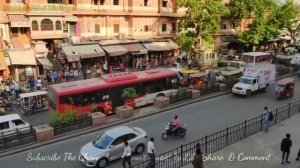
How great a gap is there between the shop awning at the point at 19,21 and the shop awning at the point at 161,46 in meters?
14.3

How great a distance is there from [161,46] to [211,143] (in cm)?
2628

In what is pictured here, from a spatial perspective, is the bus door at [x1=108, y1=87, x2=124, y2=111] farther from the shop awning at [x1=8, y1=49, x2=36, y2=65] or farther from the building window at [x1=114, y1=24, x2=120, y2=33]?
the building window at [x1=114, y1=24, x2=120, y2=33]

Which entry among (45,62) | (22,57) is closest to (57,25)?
(45,62)

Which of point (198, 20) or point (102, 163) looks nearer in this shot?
point (102, 163)

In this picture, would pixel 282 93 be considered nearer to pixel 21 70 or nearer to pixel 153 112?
pixel 153 112

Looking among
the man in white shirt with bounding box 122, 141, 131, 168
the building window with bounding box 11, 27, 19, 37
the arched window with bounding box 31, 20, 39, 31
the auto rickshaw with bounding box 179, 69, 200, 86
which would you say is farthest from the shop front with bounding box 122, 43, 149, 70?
the man in white shirt with bounding box 122, 141, 131, 168

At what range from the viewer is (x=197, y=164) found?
13.4 m

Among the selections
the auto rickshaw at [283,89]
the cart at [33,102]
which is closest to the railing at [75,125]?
the cart at [33,102]

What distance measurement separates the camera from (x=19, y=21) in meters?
32.4

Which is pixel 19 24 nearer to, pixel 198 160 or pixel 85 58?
pixel 85 58

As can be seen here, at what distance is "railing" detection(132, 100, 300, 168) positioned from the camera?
1500 cm

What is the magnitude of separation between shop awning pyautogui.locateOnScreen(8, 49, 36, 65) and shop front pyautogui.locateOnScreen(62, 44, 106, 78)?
11.1ft

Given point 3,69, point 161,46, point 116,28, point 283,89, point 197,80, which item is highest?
point 116,28

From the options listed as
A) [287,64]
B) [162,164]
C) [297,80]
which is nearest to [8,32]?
[162,164]
